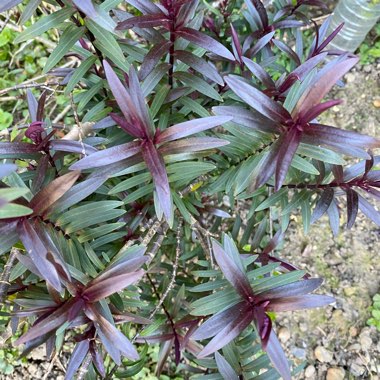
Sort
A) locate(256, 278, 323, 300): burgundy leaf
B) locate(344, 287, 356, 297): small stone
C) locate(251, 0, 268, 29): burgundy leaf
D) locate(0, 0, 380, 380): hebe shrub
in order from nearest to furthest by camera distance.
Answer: locate(0, 0, 380, 380): hebe shrub < locate(256, 278, 323, 300): burgundy leaf < locate(251, 0, 268, 29): burgundy leaf < locate(344, 287, 356, 297): small stone

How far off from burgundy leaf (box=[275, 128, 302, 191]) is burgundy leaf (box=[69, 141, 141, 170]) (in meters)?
0.33

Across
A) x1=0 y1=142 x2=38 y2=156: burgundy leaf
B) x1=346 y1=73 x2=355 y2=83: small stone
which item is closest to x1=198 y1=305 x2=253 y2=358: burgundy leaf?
x1=0 y1=142 x2=38 y2=156: burgundy leaf

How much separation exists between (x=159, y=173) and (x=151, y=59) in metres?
0.39

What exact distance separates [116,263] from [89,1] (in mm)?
623

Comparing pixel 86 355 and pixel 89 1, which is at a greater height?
pixel 89 1

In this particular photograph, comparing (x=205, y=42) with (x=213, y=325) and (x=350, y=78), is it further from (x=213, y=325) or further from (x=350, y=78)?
(x=350, y=78)

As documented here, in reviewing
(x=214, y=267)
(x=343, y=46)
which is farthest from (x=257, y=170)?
(x=343, y=46)

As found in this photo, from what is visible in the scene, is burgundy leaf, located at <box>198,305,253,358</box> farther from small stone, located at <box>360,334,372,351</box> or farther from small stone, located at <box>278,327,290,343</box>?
small stone, located at <box>360,334,372,351</box>

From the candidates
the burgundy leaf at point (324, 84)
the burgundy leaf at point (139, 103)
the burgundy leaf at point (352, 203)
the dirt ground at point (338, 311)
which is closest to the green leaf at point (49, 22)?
the burgundy leaf at point (139, 103)

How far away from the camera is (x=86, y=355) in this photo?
117 centimetres

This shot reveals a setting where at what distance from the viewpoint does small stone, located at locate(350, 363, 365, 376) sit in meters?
2.10

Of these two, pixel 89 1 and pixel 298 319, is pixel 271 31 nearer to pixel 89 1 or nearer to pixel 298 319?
pixel 89 1

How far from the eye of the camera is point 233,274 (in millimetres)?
1094

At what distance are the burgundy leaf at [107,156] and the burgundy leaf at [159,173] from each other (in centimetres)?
3
